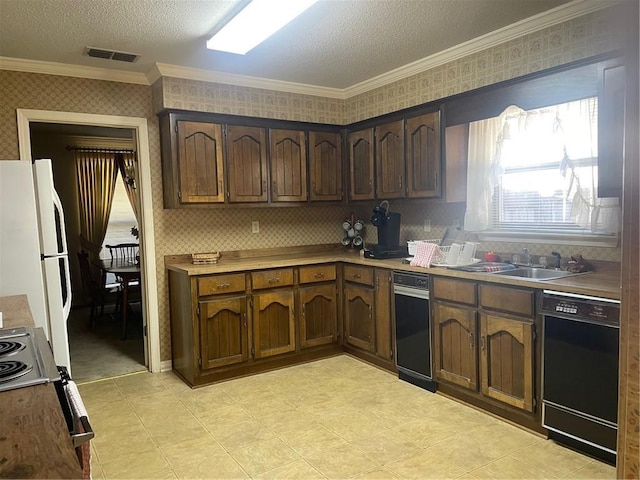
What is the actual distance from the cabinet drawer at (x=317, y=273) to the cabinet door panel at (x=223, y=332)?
0.58 m

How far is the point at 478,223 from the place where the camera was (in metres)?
3.76

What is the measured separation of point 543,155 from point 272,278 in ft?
7.48

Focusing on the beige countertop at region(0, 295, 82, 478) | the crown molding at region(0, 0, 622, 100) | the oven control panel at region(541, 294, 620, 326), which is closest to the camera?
the beige countertop at region(0, 295, 82, 478)

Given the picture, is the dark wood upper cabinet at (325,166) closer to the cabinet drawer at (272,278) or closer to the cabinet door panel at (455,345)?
the cabinet drawer at (272,278)

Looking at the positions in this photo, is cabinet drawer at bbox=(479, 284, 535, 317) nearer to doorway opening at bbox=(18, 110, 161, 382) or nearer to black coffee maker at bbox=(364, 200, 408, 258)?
black coffee maker at bbox=(364, 200, 408, 258)

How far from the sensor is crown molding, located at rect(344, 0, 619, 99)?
277 cm

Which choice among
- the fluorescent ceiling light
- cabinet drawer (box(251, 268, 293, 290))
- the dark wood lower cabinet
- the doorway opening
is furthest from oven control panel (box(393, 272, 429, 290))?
the doorway opening

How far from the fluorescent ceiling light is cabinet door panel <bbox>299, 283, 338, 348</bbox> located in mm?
2062

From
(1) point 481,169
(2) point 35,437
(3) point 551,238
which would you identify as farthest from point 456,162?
(2) point 35,437

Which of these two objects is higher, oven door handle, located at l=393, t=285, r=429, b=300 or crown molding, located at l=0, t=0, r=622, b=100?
crown molding, located at l=0, t=0, r=622, b=100

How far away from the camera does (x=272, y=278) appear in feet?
13.1

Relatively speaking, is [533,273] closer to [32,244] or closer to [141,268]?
[141,268]

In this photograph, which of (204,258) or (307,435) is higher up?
(204,258)

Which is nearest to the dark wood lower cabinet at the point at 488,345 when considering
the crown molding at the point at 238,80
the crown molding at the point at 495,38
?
the crown molding at the point at 495,38
